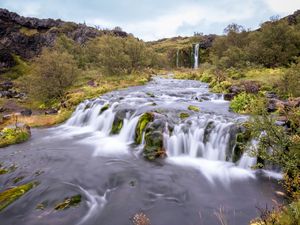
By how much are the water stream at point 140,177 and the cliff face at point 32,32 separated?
6440cm

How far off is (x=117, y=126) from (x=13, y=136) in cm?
576

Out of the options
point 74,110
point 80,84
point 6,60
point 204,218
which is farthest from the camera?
point 6,60

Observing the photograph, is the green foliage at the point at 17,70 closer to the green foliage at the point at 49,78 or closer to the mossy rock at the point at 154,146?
the green foliage at the point at 49,78

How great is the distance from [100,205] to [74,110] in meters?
14.2

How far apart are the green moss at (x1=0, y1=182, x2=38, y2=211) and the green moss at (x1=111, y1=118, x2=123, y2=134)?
21.5 feet

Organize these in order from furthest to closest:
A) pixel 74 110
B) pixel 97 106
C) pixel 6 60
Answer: pixel 6 60 < pixel 74 110 < pixel 97 106

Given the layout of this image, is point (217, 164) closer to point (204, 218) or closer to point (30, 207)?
point (204, 218)

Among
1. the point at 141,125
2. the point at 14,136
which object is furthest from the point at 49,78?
the point at 141,125

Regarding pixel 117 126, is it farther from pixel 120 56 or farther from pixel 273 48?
pixel 273 48

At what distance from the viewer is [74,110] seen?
20531 millimetres

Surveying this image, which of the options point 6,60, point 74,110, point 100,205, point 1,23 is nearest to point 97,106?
point 74,110

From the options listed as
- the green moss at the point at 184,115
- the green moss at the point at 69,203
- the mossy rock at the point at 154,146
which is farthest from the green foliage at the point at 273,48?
the green moss at the point at 69,203

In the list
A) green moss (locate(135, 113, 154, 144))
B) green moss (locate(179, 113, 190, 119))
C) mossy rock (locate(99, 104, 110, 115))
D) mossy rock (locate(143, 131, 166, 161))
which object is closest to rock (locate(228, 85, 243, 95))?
green moss (locate(179, 113, 190, 119))

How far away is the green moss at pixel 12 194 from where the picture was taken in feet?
24.2
